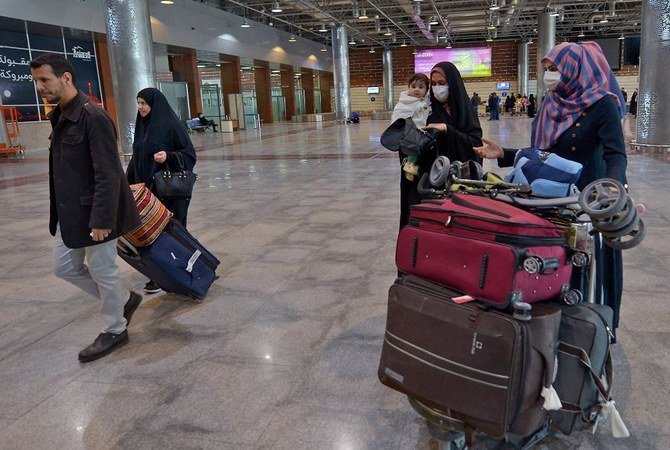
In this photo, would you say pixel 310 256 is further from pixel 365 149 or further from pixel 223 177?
pixel 365 149

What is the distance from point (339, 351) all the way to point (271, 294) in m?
1.04

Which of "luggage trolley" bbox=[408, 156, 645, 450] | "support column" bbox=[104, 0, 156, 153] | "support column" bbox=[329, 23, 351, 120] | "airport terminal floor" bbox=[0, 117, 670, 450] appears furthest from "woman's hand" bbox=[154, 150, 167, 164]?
"support column" bbox=[329, 23, 351, 120]

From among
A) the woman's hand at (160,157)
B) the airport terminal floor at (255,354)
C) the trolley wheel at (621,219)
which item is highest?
the woman's hand at (160,157)

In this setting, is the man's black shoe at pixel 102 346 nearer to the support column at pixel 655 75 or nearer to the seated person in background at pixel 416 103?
the seated person in background at pixel 416 103

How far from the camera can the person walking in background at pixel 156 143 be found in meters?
3.76

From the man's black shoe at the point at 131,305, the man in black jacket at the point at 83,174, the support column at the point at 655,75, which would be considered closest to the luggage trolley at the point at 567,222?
the man in black jacket at the point at 83,174

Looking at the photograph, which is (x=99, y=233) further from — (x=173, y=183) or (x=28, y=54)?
(x=28, y=54)

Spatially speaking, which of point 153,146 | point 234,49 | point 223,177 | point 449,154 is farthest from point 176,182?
point 234,49

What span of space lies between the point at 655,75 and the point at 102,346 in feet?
36.5

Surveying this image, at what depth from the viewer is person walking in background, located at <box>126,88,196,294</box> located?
376 cm

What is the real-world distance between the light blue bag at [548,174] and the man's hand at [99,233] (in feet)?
6.21

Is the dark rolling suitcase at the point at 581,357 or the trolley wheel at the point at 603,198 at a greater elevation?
the trolley wheel at the point at 603,198

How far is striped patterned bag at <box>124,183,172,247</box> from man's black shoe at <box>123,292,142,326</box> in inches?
12.4

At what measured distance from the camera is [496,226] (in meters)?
1.68
